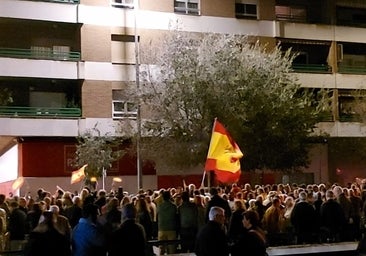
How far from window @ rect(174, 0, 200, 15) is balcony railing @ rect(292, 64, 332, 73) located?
707 cm

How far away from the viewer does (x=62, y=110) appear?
36.7 meters

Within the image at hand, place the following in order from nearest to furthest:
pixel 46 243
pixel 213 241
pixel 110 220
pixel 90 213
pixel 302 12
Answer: pixel 46 243
pixel 213 241
pixel 90 213
pixel 110 220
pixel 302 12

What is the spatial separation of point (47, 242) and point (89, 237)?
0.94 metres

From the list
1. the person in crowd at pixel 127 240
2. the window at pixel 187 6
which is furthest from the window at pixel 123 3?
the person in crowd at pixel 127 240

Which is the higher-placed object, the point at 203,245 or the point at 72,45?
the point at 72,45

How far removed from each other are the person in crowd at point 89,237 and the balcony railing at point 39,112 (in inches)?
1002

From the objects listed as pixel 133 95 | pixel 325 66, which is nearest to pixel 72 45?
pixel 133 95

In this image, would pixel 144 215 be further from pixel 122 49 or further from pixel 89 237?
pixel 122 49

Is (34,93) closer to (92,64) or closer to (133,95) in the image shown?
(92,64)

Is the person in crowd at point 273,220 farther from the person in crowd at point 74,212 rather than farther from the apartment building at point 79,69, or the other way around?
the apartment building at point 79,69

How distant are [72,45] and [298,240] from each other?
79.8ft

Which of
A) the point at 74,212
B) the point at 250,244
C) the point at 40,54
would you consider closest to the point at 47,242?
the point at 250,244

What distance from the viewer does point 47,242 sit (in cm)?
967

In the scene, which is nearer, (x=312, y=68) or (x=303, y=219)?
(x=303, y=219)
